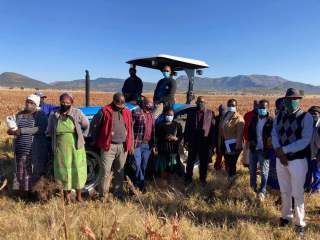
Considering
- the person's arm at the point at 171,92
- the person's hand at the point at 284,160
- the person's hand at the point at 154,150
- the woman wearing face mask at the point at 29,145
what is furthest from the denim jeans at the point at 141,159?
the person's hand at the point at 284,160

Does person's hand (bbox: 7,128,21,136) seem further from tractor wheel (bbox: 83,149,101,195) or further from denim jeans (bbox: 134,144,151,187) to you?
denim jeans (bbox: 134,144,151,187)

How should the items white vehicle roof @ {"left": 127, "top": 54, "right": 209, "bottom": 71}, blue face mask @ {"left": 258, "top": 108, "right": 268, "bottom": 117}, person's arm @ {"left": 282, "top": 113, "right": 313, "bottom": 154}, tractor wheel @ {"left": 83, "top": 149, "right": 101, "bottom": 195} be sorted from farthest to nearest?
white vehicle roof @ {"left": 127, "top": 54, "right": 209, "bottom": 71} → tractor wheel @ {"left": 83, "top": 149, "right": 101, "bottom": 195} → blue face mask @ {"left": 258, "top": 108, "right": 268, "bottom": 117} → person's arm @ {"left": 282, "top": 113, "right": 313, "bottom": 154}

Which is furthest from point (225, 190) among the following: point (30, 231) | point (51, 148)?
point (30, 231)

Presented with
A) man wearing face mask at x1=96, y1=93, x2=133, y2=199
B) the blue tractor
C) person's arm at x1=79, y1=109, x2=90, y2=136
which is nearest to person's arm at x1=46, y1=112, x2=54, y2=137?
person's arm at x1=79, y1=109, x2=90, y2=136

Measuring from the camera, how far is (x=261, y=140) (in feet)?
19.2

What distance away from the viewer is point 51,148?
5.90 m

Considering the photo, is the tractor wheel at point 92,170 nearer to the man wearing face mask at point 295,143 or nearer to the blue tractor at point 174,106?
the blue tractor at point 174,106

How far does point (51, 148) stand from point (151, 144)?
67.1 inches

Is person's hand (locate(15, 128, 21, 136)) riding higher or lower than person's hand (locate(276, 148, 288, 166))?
higher

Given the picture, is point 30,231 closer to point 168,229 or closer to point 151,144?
point 168,229

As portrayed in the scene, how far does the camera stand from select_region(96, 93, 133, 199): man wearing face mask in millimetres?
5441

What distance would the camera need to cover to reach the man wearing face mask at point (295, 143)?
14.3ft

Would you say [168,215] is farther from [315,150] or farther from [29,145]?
[29,145]

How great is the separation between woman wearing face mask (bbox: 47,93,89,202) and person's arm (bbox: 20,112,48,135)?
0.21m
